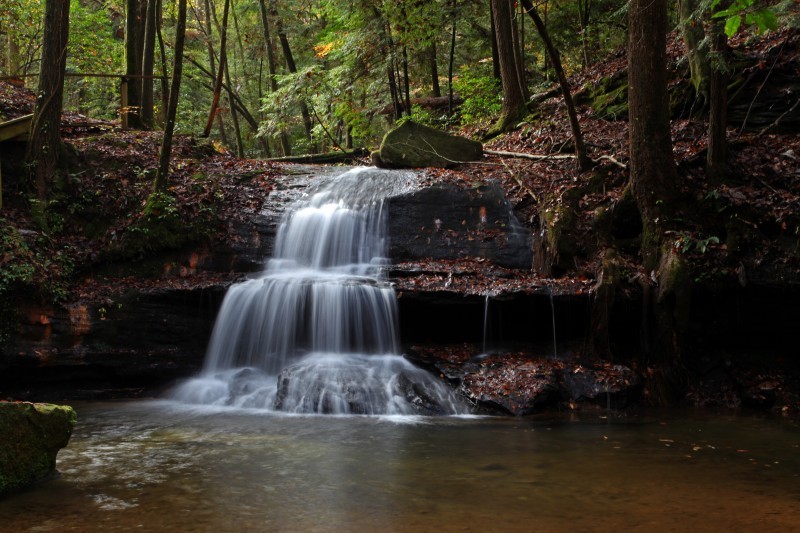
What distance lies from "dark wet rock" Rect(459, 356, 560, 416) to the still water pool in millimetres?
405

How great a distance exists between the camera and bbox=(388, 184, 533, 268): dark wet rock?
11.0 metres

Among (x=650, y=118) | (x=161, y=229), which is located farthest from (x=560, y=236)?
(x=161, y=229)

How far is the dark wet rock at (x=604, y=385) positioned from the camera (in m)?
8.30

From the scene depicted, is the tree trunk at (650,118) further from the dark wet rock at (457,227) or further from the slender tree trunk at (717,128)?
the dark wet rock at (457,227)

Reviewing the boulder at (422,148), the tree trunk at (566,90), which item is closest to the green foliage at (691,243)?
the tree trunk at (566,90)

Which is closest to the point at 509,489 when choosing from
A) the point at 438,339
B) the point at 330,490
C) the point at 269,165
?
the point at 330,490

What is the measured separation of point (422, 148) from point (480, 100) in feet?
19.5

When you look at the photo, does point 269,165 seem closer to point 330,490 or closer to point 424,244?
point 424,244

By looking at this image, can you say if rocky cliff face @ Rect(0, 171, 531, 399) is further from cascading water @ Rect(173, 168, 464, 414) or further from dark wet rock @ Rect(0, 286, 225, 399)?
cascading water @ Rect(173, 168, 464, 414)

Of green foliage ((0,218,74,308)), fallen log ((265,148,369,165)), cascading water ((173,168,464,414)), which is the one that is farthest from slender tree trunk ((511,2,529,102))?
green foliage ((0,218,74,308))

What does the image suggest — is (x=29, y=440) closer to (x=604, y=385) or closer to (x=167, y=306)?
(x=167, y=306)

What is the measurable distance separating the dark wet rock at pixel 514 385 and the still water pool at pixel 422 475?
0.41 meters

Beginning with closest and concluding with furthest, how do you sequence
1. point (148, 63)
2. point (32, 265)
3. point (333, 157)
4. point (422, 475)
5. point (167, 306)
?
point (422, 475)
point (32, 265)
point (167, 306)
point (148, 63)
point (333, 157)

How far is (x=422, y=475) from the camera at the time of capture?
533 centimetres
